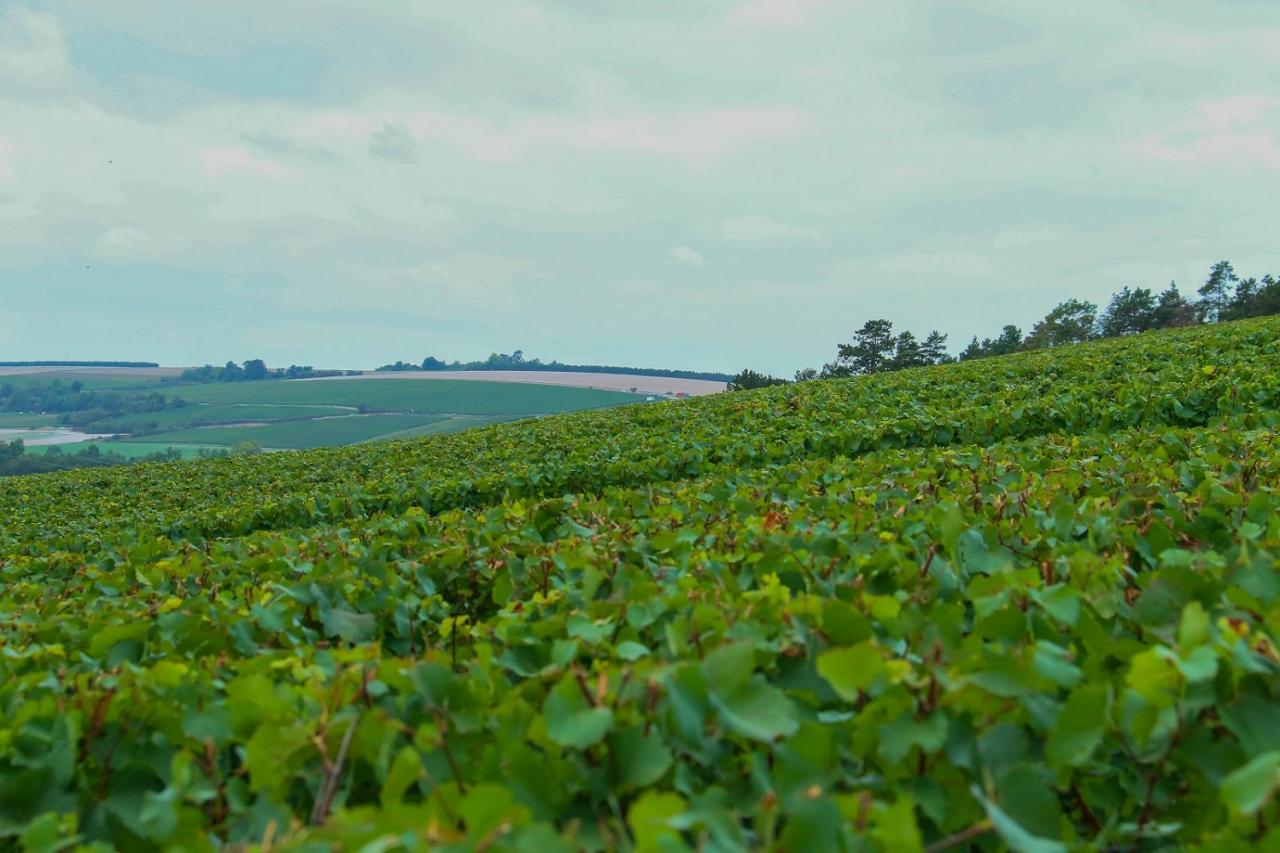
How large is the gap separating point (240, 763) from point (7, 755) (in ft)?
1.70

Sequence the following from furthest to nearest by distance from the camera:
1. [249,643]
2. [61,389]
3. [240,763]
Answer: [61,389]
[249,643]
[240,763]

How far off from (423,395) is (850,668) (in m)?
94.6

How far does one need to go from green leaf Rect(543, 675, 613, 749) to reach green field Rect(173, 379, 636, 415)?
226 feet

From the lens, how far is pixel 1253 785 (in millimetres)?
1071

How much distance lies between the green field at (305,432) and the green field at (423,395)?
4581 mm

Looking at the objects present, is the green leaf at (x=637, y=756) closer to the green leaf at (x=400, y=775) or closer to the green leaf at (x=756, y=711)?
the green leaf at (x=756, y=711)

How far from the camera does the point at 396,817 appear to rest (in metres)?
1.21

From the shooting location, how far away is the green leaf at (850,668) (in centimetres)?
→ 149

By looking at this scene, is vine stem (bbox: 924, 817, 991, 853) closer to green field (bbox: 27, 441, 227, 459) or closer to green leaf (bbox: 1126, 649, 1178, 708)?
green leaf (bbox: 1126, 649, 1178, 708)

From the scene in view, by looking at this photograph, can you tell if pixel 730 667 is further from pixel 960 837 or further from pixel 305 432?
pixel 305 432

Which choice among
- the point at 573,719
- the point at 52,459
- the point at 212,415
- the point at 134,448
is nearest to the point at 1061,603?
the point at 573,719

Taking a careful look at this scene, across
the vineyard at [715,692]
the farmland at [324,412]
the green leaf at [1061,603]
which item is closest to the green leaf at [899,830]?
the vineyard at [715,692]

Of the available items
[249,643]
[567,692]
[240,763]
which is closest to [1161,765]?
[567,692]

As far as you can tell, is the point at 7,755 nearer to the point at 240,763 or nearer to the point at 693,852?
the point at 240,763
